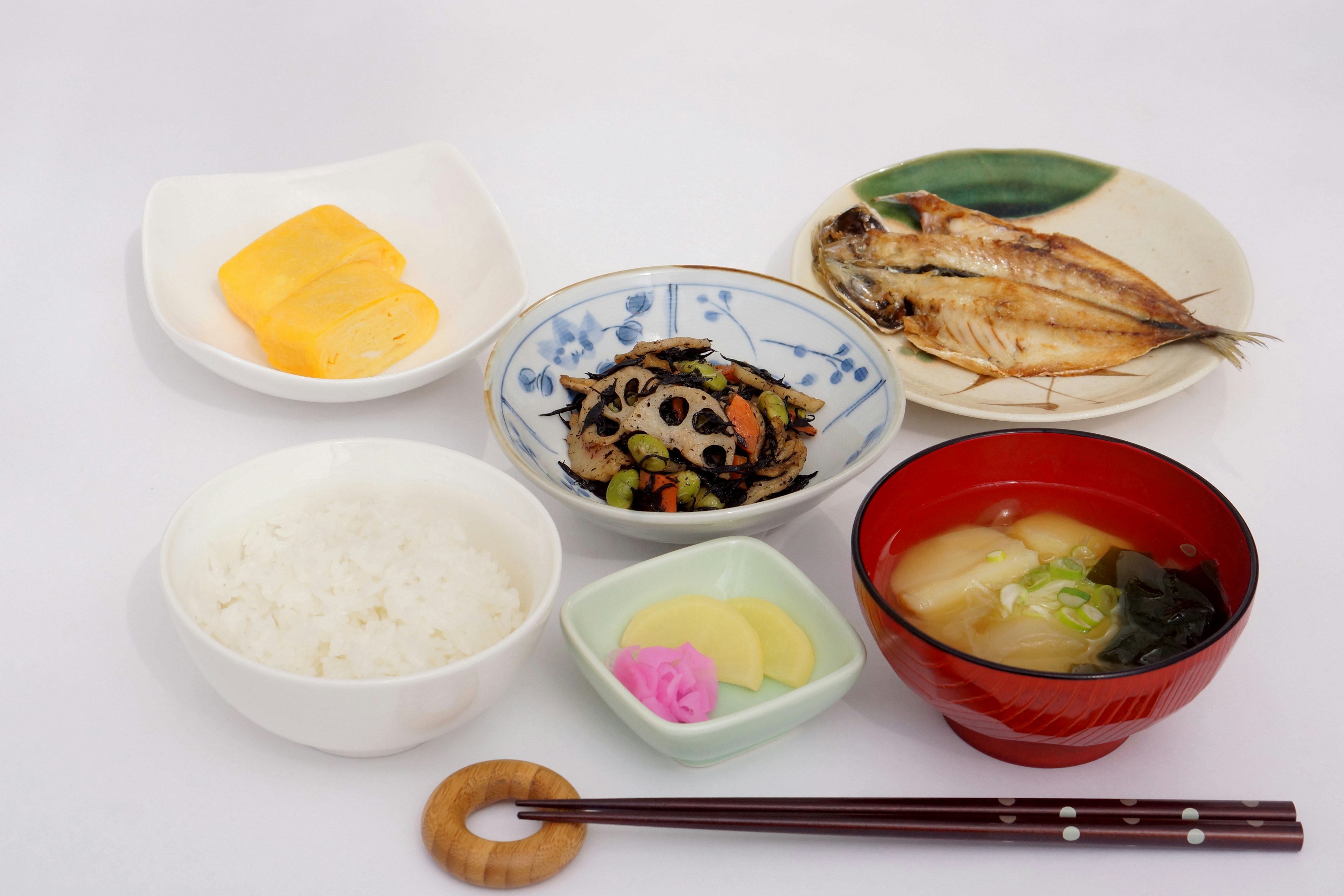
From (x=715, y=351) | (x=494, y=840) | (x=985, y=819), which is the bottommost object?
(x=494, y=840)

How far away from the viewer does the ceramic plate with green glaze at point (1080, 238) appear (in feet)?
8.07

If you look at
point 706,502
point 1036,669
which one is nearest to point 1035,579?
point 1036,669

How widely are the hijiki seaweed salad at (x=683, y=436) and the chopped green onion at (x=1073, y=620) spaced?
62 centimetres

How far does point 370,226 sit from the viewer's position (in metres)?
3.03

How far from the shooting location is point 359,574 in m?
1.69

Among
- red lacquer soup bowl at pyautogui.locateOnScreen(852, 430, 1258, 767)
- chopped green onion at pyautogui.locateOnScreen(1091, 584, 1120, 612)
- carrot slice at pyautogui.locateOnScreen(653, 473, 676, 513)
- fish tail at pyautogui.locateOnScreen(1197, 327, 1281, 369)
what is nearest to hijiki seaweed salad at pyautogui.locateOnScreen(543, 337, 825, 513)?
carrot slice at pyautogui.locateOnScreen(653, 473, 676, 513)

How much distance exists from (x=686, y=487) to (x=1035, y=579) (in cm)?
67

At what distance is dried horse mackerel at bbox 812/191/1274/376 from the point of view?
8.50 feet

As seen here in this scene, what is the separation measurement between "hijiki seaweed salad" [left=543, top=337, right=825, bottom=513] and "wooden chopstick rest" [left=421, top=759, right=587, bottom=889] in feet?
1.92

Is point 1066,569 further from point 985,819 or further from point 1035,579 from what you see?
point 985,819

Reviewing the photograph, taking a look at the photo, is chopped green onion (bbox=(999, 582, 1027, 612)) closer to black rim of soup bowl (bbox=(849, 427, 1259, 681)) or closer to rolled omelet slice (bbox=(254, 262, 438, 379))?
black rim of soup bowl (bbox=(849, 427, 1259, 681))

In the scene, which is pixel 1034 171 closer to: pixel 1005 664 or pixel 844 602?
pixel 844 602

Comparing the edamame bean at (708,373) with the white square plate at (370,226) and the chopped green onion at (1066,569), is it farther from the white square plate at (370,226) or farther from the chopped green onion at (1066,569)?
the chopped green onion at (1066,569)

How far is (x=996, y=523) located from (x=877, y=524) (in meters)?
0.26
